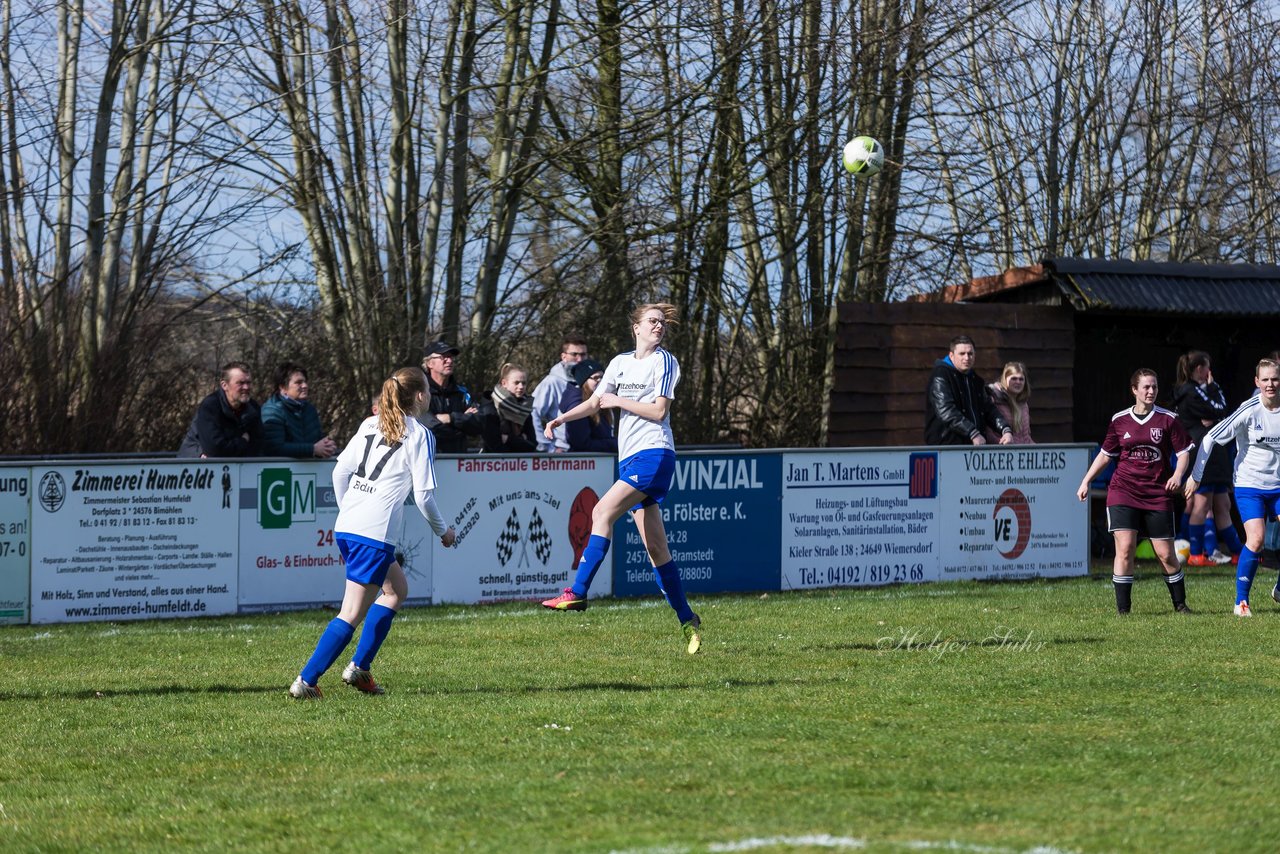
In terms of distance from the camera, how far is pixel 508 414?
14.0 meters

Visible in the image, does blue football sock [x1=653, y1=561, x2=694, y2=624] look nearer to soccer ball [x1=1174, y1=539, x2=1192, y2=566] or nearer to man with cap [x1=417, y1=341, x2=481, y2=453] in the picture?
man with cap [x1=417, y1=341, x2=481, y2=453]

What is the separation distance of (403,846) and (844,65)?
16536mm

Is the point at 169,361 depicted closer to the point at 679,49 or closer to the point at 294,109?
the point at 294,109

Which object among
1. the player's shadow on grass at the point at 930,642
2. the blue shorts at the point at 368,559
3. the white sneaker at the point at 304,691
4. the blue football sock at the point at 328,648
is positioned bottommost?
the white sneaker at the point at 304,691

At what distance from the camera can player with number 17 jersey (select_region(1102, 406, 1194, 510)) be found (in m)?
11.8

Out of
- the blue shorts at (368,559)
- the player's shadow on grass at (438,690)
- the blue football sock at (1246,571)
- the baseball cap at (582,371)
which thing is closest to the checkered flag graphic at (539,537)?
the baseball cap at (582,371)

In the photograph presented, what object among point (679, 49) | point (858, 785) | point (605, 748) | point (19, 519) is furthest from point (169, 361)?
point (858, 785)

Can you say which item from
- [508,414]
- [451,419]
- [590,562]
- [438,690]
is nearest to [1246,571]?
[590,562]

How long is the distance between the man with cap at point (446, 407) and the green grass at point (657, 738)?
7.54 ft

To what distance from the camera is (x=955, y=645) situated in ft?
33.1

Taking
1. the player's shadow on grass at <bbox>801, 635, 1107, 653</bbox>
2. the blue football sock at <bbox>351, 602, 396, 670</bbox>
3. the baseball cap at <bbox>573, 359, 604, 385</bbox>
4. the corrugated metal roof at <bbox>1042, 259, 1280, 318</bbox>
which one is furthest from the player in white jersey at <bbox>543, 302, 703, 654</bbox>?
the corrugated metal roof at <bbox>1042, 259, 1280, 318</bbox>

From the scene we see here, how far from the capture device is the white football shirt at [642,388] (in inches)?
380

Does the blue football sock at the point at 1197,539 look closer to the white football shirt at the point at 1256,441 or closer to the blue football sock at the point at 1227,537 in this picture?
the blue football sock at the point at 1227,537

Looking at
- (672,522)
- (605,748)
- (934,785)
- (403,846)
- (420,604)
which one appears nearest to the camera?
(403,846)
